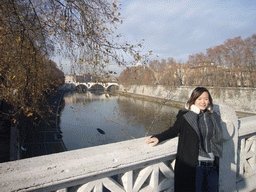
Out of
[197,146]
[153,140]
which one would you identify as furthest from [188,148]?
[153,140]

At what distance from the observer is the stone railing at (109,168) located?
82cm

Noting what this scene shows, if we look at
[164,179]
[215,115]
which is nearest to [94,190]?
[164,179]

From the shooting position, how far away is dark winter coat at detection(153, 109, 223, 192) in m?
1.24

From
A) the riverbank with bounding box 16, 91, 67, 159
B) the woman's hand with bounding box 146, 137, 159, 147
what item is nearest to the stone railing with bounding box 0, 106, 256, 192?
the woman's hand with bounding box 146, 137, 159, 147

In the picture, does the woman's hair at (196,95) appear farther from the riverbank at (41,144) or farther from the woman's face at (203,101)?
the riverbank at (41,144)

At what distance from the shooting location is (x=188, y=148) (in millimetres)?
1254

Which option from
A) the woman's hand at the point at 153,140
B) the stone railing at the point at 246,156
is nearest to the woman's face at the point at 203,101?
the woman's hand at the point at 153,140

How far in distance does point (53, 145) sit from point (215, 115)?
10.9m

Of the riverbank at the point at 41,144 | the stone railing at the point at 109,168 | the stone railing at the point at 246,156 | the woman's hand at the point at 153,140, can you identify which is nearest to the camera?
the stone railing at the point at 109,168

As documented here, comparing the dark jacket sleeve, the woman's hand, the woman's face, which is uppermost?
the woman's face

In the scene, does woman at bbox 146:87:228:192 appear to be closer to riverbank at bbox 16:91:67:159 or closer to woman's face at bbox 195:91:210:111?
woman's face at bbox 195:91:210:111

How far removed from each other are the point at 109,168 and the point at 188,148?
0.62 m

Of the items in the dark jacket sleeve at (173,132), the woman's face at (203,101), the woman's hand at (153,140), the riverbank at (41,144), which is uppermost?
the woman's face at (203,101)

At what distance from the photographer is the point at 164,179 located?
132 cm
